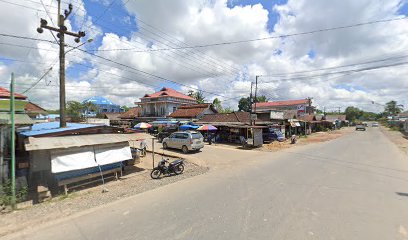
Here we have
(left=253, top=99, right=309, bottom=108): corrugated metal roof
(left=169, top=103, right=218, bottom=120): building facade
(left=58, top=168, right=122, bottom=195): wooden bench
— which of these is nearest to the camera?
(left=58, top=168, right=122, bottom=195): wooden bench

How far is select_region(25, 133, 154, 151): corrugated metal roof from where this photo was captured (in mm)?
8875

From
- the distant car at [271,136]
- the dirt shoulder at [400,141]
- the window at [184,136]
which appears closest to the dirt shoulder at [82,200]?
the window at [184,136]

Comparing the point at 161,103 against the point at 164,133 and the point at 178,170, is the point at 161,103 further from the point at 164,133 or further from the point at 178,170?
the point at 178,170

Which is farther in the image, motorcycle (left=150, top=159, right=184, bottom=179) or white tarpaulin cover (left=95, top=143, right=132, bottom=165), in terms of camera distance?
motorcycle (left=150, top=159, right=184, bottom=179)

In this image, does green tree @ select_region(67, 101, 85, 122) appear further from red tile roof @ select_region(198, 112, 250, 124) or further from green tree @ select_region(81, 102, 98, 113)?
red tile roof @ select_region(198, 112, 250, 124)

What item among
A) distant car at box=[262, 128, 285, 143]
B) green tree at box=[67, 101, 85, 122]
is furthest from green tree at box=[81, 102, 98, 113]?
distant car at box=[262, 128, 285, 143]

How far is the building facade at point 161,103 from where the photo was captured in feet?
147

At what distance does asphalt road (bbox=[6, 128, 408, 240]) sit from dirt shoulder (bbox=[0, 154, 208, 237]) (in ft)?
2.02

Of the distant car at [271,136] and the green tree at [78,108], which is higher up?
the green tree at [78,108]

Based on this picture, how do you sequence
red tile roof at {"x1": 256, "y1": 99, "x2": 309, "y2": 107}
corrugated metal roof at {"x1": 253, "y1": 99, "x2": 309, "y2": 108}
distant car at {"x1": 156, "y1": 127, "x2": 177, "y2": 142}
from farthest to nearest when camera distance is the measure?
corrugated metal roof at {"x1": 253, "y1": 99, "x2": 309, "y2": 108} → red tile roof at {"x1": 256, "y1": 99, "x2": 309, "y2": 107} → distant car at {"x1": 156, "y1": 127, "x2": 177, "y2": 142}

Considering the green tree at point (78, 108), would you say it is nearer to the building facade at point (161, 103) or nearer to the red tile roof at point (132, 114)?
the red tile roof at point (132, 114)

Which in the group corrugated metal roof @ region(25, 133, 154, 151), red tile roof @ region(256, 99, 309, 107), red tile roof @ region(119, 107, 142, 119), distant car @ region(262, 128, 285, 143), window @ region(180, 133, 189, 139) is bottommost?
distant car @ region(262, 128, 285, 143)

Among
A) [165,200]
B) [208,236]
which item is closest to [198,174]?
[165,200]

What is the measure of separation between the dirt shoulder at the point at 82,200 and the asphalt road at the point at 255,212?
0.62 m
